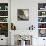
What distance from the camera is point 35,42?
6156mm

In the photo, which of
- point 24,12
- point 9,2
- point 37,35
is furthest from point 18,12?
point 37,35

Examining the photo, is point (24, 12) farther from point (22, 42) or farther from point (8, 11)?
point (22, 42)

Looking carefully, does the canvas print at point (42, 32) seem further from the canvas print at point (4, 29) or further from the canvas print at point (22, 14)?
the canvas print at point (4, 29)

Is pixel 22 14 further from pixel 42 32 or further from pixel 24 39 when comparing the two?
pixel 42 32

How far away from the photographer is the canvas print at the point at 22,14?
6160 millimetres

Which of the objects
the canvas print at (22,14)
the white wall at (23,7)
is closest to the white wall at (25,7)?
the white wall at (23,7)

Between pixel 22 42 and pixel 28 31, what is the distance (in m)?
0.65

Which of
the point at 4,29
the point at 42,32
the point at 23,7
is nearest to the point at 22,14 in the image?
the point at 23,7

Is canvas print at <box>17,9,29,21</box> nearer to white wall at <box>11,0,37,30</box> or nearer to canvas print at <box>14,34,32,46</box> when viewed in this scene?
white wall at <box>11,0,37,30</box>

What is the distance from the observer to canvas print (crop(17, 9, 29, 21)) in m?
6.16

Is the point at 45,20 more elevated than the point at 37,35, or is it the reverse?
the point at 45,20

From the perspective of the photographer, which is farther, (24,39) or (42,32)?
(42,32)

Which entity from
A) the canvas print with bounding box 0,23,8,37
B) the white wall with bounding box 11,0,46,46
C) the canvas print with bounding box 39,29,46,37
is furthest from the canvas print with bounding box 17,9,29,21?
the canvas print with bounding box 39,29,46,37

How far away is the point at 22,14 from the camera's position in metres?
6.21
